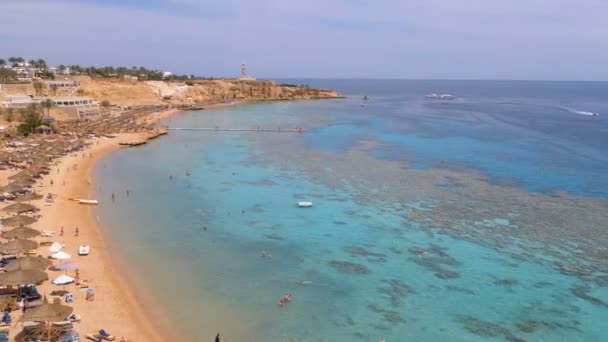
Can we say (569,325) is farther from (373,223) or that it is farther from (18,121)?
(18,121)

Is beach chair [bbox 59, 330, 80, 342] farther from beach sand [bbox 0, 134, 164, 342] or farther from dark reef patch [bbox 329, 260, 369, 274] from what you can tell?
dark reef patch [bbox 329, 260, 369, 274]

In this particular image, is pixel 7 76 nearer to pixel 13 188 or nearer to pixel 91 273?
pixel 13 188

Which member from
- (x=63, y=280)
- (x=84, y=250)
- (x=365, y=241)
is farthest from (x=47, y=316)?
(x=365, y=241)

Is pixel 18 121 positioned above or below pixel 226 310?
above

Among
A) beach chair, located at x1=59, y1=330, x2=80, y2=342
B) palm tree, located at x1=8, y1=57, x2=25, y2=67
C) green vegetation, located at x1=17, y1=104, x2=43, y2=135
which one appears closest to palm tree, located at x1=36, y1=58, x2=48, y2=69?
palm tree, located at x1=8, y1=57, x2=25, y2=67

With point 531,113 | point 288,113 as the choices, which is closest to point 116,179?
point 288,113

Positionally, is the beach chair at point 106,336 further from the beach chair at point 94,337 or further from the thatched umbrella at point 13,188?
the thatched umbrella at point 13,188
